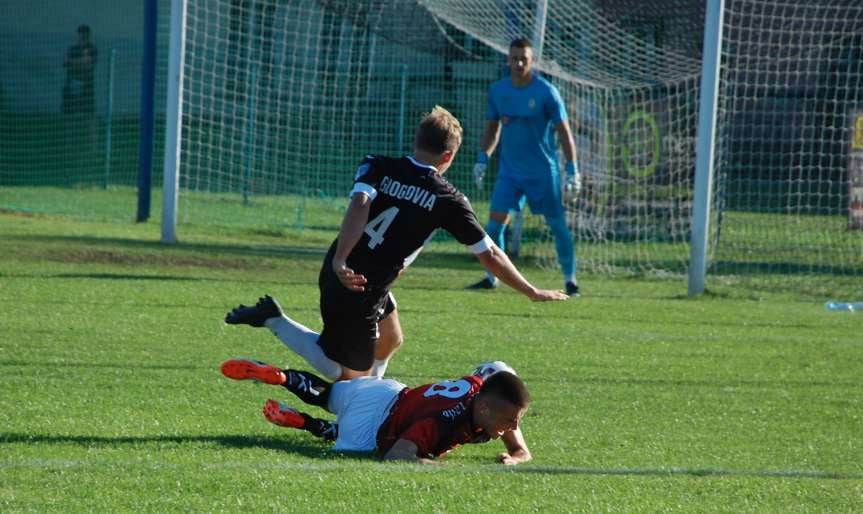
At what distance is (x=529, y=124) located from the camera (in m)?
11.9

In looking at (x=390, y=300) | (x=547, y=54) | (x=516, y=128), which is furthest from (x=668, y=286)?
(x=390, y=300)

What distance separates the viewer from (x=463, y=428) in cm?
546

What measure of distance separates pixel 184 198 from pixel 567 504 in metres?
14.4

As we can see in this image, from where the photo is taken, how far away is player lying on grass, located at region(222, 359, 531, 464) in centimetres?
540

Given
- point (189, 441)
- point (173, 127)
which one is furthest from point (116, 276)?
point (189, 441)

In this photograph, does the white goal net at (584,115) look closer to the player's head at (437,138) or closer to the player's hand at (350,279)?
the player's head at (437,138)

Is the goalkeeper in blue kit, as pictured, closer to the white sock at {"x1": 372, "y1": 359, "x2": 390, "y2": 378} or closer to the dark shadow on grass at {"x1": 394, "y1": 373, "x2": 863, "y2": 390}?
the dark shadow on grass at {"x1": 394, "y1": 373, "x2": 863, "y2": 390}

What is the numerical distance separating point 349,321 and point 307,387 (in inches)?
14.9

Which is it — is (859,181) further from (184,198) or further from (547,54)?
(184,198)

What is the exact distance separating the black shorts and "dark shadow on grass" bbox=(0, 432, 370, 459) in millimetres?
499

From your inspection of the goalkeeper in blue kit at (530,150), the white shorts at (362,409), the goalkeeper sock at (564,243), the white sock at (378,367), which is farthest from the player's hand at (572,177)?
the white shorts at (362,409)

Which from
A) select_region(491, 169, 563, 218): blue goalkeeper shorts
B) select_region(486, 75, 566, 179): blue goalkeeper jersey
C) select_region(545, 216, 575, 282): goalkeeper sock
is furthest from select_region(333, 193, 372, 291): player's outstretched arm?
select_region(545, 216, 575, 282): goalkeeper sock

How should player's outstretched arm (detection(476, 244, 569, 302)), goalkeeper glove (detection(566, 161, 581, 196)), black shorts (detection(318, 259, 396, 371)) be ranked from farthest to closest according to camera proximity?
goalkeeper glove (detection(566, 161, 581, 196)) < black shorts (detection(318, 259, 396, 371)) < player's outstretched arm (detection(476, 244, 569, 302))

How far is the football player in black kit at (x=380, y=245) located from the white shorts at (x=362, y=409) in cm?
24
